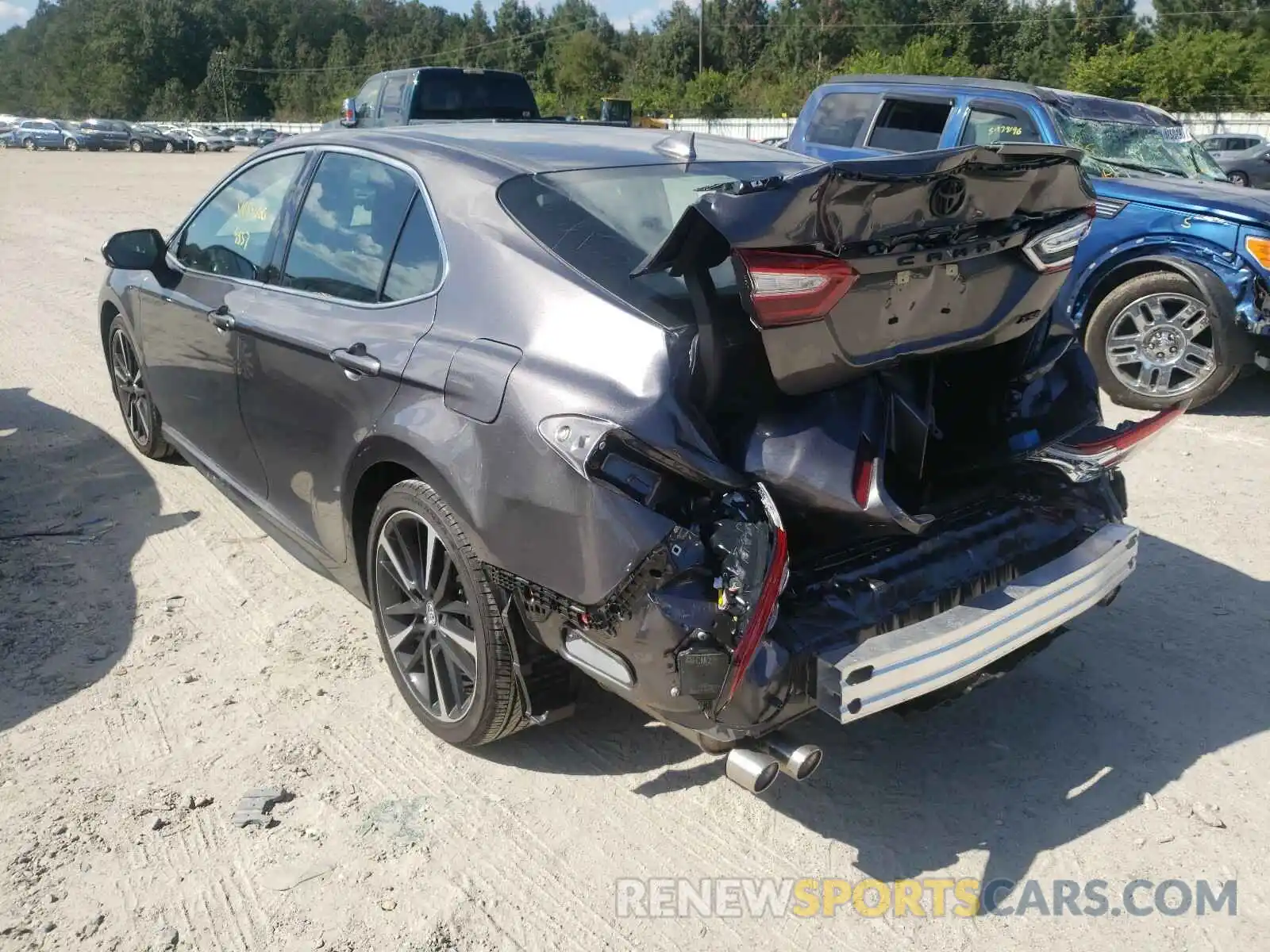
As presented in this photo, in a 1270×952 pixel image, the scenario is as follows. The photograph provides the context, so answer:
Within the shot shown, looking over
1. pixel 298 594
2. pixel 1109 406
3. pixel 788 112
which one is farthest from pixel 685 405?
pixel 788 112

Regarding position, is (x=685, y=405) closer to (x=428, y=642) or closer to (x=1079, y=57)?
(x=428, y=642)

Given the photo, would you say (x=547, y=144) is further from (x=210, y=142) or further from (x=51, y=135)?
(x=51, y=135)

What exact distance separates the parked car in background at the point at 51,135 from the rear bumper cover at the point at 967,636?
59.4 metres

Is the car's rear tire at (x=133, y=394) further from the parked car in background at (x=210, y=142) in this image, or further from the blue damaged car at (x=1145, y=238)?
the parked car in background at (x=210, y=142)

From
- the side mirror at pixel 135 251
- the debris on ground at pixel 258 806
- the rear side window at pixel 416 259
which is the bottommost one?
the debris on ground at pixel 258 806

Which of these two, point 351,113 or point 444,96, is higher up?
point 444,96

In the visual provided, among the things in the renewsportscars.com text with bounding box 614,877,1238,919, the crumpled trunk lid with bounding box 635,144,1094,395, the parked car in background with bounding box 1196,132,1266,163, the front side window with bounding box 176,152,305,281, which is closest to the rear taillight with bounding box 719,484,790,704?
the crumpled trunk lid with bounding box 635,144,1094,395

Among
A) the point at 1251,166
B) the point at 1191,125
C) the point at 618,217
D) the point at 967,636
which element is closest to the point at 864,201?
the point at 618,217

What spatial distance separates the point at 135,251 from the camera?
182 inches

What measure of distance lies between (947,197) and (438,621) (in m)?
1.89

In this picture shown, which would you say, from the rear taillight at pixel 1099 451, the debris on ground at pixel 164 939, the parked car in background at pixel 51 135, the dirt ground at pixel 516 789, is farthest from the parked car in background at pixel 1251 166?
the parked car in background at pixel 51 135

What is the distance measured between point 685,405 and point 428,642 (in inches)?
48.9

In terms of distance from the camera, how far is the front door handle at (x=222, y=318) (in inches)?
157

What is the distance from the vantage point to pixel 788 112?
48.0 meters
